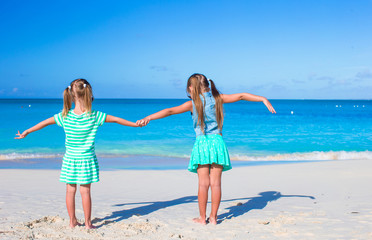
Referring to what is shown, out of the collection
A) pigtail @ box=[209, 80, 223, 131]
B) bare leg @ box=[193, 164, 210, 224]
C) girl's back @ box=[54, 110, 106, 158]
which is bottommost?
bare leg @ box=[193, 164, 210, 224]

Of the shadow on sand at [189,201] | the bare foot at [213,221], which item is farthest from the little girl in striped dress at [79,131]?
the bare foot at [213,221]

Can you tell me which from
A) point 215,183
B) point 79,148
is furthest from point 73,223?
point 215,183

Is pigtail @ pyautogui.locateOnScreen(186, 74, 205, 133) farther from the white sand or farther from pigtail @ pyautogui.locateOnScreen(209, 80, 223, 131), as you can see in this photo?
the white sand

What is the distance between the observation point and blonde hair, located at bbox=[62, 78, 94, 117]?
3.89 m

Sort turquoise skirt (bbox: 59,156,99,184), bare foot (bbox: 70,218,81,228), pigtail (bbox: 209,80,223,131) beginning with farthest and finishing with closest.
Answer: pigtail (bbox: 209,80,223,131), bare foot (bbox: 70,218,81,228), turquoise skirt (bbox: 59,156,99,184)

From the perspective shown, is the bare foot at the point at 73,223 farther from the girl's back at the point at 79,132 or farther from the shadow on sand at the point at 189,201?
the girl's back at the point at 79,132

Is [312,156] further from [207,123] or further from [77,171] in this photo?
[77,171]

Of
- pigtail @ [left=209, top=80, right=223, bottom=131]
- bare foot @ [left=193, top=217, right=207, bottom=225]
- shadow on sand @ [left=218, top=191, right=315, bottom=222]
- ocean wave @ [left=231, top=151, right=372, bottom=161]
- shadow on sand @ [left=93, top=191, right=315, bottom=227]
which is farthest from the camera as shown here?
ocean wave @ [left=231, top=151, right=372, bottom=161]

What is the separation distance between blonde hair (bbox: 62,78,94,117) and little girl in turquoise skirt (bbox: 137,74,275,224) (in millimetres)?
643

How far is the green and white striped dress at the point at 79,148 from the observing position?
3.88 m

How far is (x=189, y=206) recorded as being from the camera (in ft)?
17.6

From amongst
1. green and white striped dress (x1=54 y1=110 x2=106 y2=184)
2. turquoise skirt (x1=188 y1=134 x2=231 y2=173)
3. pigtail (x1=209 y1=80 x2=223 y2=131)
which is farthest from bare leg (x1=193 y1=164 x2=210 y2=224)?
green and white striped dress (x1=54 y1=110 x2=106 y2=184)

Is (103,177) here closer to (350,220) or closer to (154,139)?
(350,220)

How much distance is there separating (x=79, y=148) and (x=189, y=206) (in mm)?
2125
